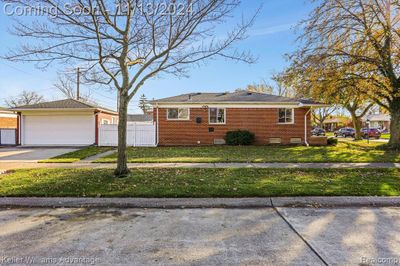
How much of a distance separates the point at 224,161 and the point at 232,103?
8.73 meters

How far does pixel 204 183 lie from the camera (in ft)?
22.8

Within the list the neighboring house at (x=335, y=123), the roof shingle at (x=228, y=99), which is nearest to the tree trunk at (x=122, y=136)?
the roof shingle at (x=228, y=99)

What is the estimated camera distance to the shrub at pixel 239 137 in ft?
59.5

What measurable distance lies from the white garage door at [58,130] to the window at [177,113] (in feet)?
19.1

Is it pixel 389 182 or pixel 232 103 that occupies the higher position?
pixel 232 103

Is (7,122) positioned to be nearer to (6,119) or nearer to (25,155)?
(6,119)

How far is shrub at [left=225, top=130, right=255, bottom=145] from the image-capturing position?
1814 cm

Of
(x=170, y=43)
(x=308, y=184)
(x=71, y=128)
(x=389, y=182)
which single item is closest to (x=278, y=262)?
(x=308, y=184)

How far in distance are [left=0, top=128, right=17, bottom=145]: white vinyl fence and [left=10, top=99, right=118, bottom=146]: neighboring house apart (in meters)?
0.84

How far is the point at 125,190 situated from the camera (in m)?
6.27

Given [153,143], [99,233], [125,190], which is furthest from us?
[153,143]

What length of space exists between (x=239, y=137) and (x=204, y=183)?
11.6m

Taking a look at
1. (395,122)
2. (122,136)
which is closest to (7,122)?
(122,136)

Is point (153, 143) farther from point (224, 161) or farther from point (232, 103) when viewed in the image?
point (224, 161)
